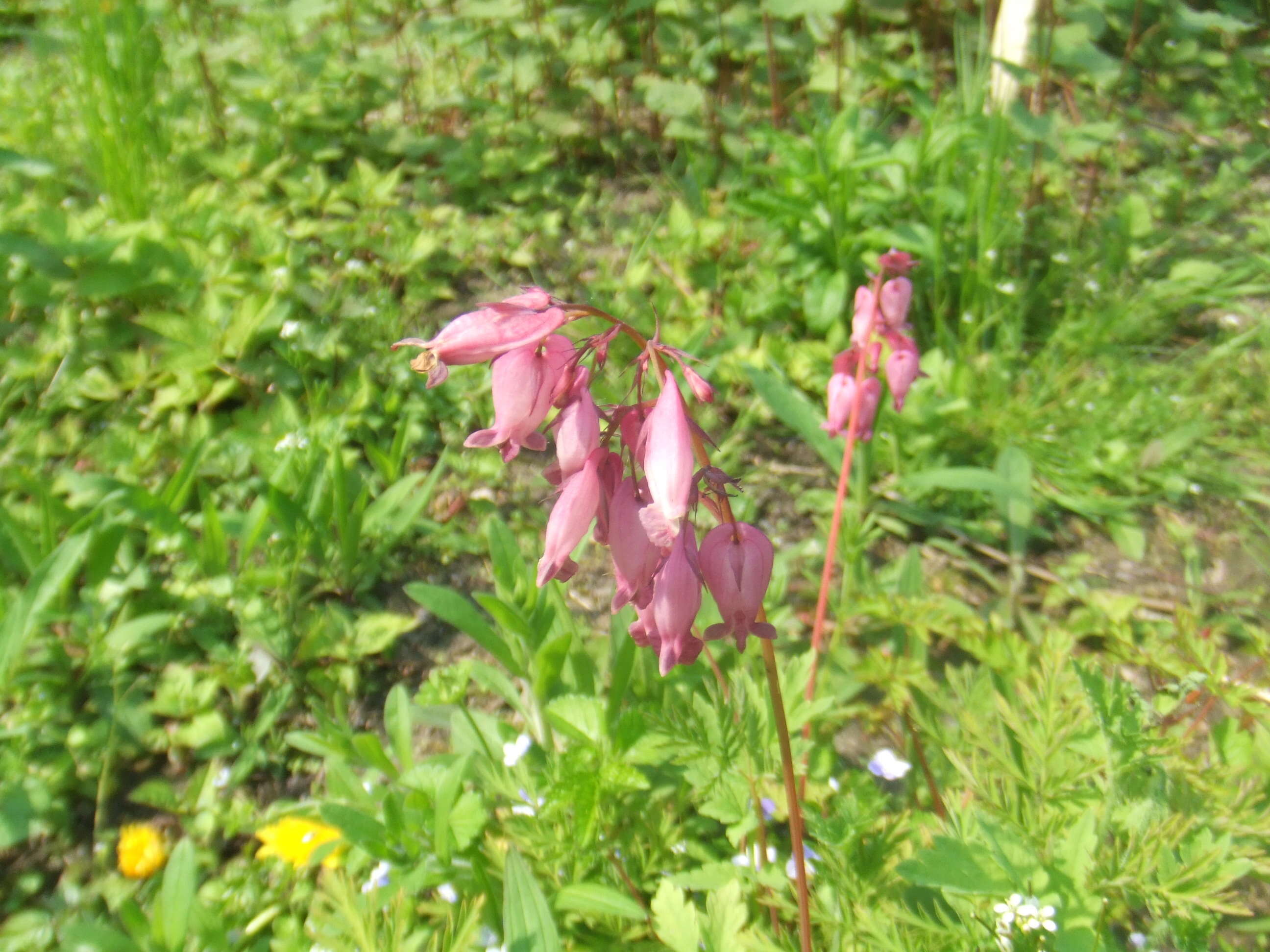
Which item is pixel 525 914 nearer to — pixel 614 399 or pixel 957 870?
pixel 957 870

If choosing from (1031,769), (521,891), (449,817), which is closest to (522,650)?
(449,817)

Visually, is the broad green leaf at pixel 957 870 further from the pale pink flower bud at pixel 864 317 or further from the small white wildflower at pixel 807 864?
the pale pink flower bud at pixel 864 317

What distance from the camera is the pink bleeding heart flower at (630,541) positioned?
1.07 meters

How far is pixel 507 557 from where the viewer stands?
1854 mm

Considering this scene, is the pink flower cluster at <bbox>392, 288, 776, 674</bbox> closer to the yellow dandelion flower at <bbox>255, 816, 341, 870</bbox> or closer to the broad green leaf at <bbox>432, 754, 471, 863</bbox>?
the broad green leaf at <bbox>432, 754, 471, 863</bbox>

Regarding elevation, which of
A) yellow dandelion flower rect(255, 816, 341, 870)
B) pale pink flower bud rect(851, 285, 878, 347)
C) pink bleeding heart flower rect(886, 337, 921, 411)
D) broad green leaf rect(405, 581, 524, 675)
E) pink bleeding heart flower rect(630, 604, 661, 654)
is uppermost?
pink bleeding heart flower rect(630, 604, 661, 654)

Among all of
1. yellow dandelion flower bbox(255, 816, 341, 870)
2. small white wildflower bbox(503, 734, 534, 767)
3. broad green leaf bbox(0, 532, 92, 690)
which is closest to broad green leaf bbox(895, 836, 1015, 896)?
small white wildflower bbox(503, 734, 534, 767)

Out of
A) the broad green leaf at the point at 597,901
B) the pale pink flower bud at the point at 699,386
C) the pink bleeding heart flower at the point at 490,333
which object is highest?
the pink bleeding heart flower at the point at 490,333

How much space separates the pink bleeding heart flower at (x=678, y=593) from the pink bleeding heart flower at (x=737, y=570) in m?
0.02

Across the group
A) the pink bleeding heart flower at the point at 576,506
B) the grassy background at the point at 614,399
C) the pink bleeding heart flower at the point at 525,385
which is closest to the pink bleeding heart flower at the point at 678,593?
the pink bleeding heart flower at the point at 576,506

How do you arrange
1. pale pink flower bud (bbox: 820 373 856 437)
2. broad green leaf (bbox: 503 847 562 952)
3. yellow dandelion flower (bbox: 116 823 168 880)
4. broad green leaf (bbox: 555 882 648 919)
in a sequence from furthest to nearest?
pale pink flower bud (bbox: 820 373 856 437) < yellow dandelion flower (bbox: 116 823 168 880) < broad green leaf (bbox: 555 882 648 919) < broad green leaf (bbox: 503 847 562 952)

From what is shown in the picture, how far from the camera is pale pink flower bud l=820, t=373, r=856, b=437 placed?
1.99 metres

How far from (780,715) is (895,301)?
99 centimetres

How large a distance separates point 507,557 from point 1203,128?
3.66 metres
